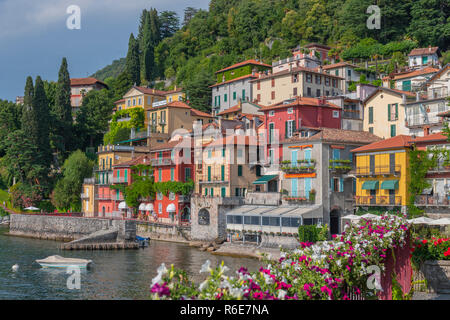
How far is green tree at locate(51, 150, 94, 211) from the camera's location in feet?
262

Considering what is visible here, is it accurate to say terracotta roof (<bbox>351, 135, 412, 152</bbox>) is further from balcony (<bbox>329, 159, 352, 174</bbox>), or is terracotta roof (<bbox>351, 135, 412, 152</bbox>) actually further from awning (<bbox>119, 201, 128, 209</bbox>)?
awning (<bbox>119, 201, 128, 209</bbox>)

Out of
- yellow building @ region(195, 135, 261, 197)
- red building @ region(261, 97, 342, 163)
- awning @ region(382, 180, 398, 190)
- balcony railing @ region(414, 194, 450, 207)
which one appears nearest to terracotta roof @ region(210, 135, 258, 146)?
yellow building @ region(195, 135, 261, 197)

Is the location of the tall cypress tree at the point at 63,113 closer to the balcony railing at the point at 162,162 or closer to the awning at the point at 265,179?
the balcony railing at the point at 162,162

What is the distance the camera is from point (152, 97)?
312ft

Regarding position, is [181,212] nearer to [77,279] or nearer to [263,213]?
[263,213]

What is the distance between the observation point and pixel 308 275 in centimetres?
1145

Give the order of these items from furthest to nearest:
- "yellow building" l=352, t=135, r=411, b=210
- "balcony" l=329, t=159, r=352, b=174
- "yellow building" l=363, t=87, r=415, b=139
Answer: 1. "yellow building" l=363, t=87, r=415, b=139
2. "balcony" l=329, t=159, r=352, b=174
3. "yellow building" l=352, t=135, r=411, b=210

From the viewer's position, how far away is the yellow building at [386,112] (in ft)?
173

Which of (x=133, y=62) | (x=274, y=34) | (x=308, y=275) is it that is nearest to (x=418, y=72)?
(x=274, y=34)

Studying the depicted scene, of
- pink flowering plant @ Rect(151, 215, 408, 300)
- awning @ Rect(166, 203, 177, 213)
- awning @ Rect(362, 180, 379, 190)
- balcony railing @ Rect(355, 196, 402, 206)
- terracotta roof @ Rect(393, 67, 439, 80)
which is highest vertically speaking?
terracotta roof @ Rect(393, 67, 439, 80)

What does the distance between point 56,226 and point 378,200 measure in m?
42.9

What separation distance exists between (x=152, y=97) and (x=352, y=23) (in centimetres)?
4010

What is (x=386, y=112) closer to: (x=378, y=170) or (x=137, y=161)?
(x=378, y=170)
